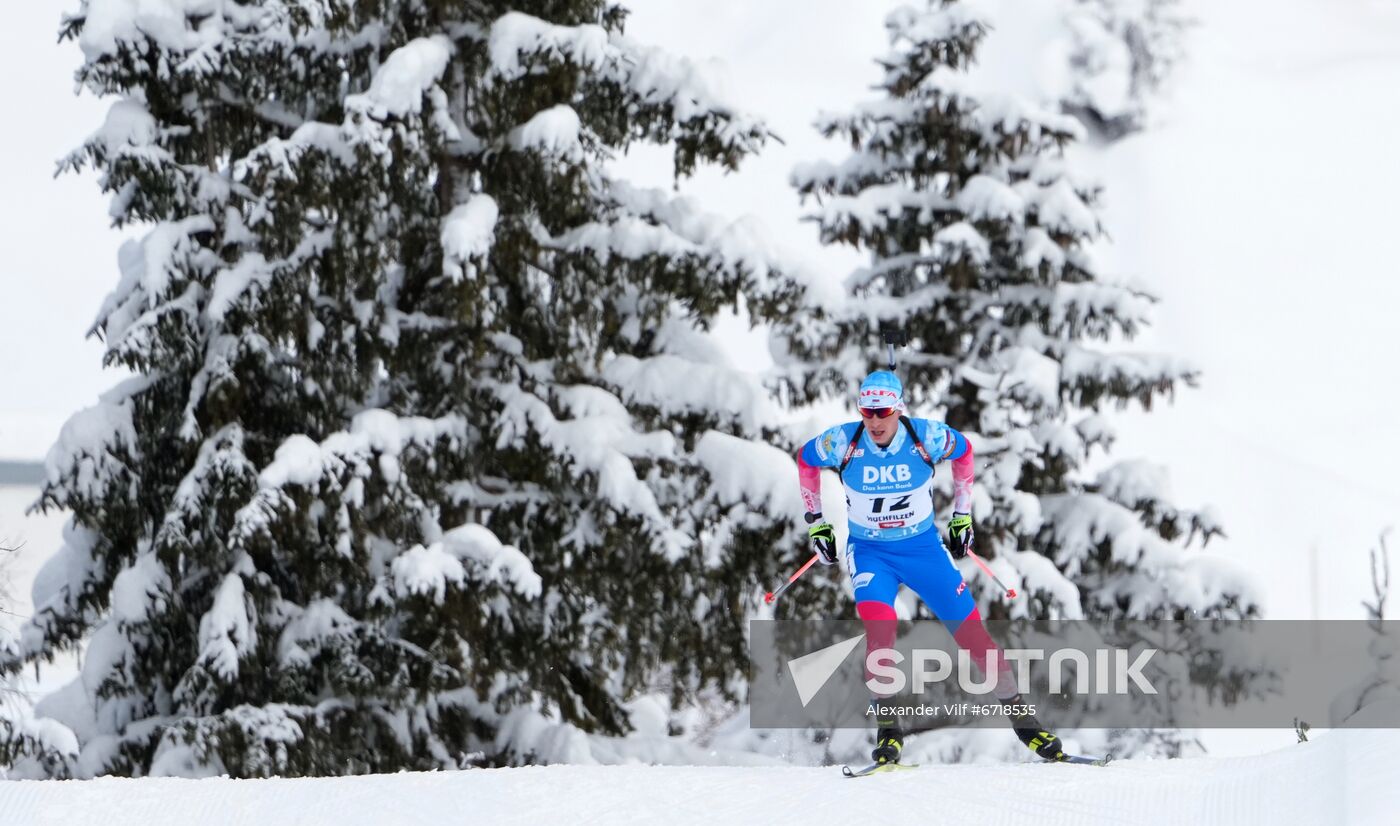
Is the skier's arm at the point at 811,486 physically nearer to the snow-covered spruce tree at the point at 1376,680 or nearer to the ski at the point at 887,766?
the ski at the point at 887,766

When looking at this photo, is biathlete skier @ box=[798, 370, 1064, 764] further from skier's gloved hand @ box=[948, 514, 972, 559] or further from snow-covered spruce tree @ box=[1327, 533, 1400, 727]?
snow-covered spruce tree @ box=[1327, 533, 1400, 727]

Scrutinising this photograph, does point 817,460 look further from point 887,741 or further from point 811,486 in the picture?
point 887,741

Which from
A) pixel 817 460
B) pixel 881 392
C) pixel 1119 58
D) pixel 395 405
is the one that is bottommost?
pixel 817 460

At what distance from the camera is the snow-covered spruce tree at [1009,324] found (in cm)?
1260

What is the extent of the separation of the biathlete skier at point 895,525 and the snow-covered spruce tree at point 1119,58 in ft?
163

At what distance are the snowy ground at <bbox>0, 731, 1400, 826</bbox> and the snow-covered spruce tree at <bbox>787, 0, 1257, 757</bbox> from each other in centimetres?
607

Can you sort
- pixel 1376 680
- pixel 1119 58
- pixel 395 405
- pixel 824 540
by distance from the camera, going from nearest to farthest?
pixel 824 540 → pixel 1376 680 → pixel 395 405 → pixel 1119 58

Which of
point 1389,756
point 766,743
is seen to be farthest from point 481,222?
point 766,743

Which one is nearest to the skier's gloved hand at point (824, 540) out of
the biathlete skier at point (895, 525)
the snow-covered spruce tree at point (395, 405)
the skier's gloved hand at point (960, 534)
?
the biathlete skier at point (895, 525)

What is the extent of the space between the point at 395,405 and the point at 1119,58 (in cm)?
5101

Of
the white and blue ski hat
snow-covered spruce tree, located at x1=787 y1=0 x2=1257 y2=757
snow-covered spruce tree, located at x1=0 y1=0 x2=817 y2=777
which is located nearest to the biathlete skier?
the white and blue ski hat

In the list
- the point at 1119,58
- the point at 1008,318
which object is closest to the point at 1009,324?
the point at 1008,318

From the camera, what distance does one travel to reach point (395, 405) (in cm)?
1086

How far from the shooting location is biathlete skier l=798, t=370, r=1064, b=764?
6.11m
